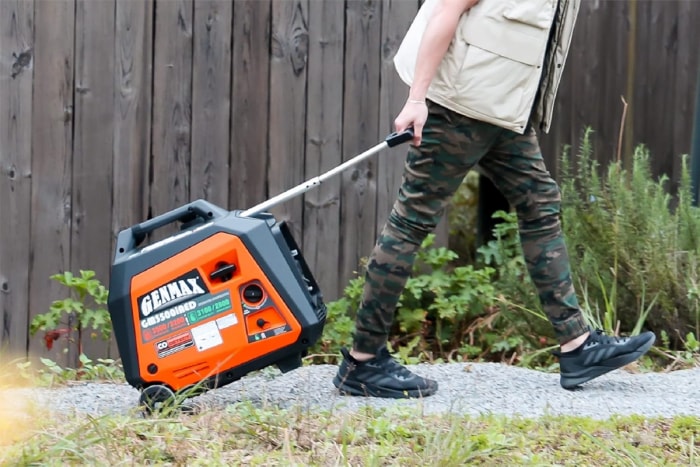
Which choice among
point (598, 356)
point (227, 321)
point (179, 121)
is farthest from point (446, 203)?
point (179, 121)

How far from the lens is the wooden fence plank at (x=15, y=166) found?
5438 millimetres

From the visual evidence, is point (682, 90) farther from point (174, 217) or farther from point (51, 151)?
point (174, 217)

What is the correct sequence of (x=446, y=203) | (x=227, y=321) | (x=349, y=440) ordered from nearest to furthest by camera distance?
(x=349, y=440)
(x=227, y=321)
(x=446, y=203)

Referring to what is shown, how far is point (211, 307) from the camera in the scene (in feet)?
12.5

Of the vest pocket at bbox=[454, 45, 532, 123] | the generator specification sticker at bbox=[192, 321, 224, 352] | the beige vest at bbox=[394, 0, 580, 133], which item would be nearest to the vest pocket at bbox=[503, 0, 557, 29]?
the beige vest at bbox=[394, 0, 580, 133]

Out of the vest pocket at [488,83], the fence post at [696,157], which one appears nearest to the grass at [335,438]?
the vest pocket at [488,83]

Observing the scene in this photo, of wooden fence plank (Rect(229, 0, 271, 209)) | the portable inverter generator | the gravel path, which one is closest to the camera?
the portable inverter generator

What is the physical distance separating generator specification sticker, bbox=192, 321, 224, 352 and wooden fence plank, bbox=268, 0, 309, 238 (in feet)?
6.54

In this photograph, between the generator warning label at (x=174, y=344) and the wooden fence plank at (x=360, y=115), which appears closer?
the generator warning label at (x=174, y=344)

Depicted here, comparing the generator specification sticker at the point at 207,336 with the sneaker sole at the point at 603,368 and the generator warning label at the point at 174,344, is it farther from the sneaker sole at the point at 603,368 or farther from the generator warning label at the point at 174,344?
the sneaker sole at the point at 603,368

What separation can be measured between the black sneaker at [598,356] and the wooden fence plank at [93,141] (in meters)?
2.42

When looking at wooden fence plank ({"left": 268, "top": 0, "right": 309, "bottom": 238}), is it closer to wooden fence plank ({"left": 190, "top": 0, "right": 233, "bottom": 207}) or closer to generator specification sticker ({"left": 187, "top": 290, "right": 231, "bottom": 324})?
wooden fence plank ({"left": 190, "top": 0, "right": 233, "bottom": 207})

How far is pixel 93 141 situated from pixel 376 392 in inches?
84.7

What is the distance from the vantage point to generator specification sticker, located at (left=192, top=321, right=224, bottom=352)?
3826 mm
